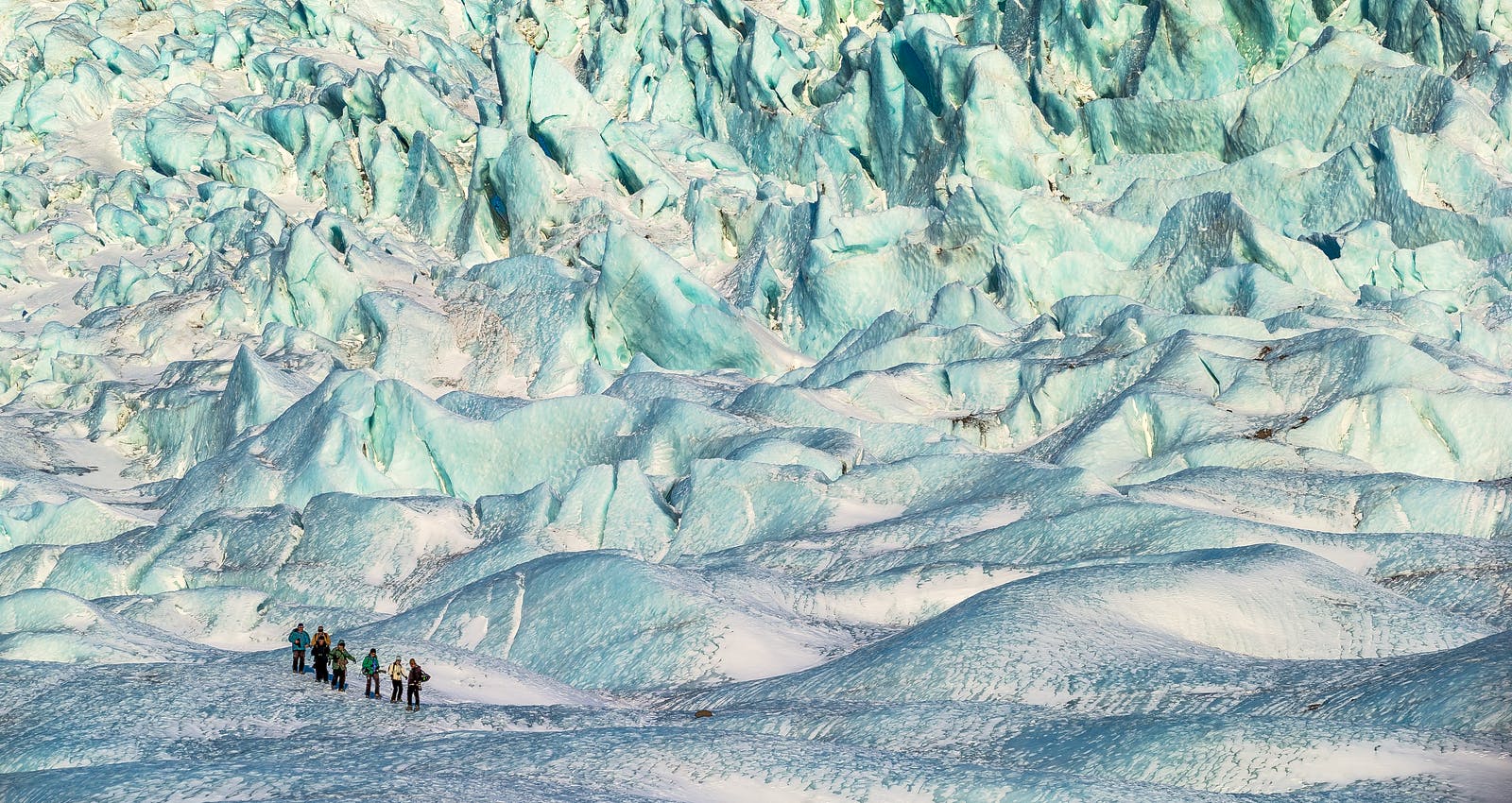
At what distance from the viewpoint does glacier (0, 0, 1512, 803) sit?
1725 cm

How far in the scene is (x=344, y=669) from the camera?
18891 millimetres

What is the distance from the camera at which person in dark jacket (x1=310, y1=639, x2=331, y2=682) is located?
19328mm

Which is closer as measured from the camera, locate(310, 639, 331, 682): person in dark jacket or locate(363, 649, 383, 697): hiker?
locate(363, 649, 383, 697): hiker

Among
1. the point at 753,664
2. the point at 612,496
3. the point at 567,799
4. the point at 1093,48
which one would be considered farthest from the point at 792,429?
the point at 1093,48

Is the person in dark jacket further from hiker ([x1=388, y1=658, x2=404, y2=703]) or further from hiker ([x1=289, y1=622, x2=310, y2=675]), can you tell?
hiker ([x1=388, y1=658, x2=404, y2=703])

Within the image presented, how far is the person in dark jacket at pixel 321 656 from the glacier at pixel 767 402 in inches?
22.8

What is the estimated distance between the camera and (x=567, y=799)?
1457 cm

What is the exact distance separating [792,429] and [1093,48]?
63.0 ft

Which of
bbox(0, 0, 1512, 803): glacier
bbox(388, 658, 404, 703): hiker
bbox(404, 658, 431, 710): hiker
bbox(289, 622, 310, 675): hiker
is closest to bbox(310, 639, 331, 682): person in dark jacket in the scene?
bbox(289, 622, 310, 675): hiker

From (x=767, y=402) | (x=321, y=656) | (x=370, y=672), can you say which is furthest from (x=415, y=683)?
(x=767, y=402)

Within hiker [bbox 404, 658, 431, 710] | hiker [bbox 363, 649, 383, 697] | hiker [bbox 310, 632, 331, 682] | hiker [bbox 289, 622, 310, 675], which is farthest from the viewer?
hiker [bbox 289, 622, 310, 675]

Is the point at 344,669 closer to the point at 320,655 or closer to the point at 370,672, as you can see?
the point at 370,672

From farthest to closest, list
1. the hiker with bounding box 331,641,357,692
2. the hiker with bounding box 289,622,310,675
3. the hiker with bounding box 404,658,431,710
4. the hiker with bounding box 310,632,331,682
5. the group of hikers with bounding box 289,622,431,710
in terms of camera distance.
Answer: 1. the hiker with bounding box 289,622,310,675
2. the hiker with bounding box 310,632,331,682
3. the hiker with bounding box 331,641,357,692
4. the group of hikers with bounding box 289,622,431,710
5. the hiker with bounding box 404,658,431,710

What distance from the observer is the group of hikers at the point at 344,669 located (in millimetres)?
18312
